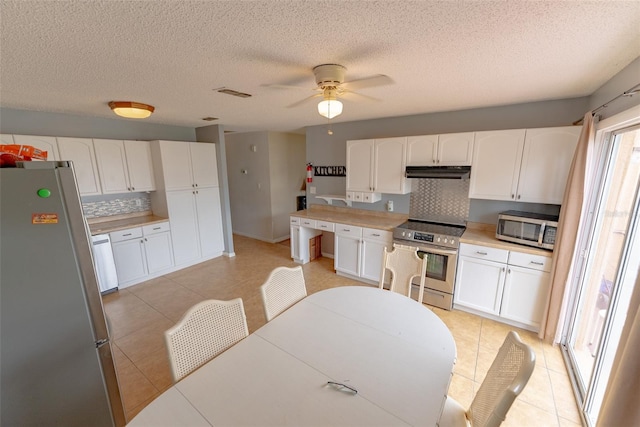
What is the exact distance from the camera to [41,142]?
2916mm

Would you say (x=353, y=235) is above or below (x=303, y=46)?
below

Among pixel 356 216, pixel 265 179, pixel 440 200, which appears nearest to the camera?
pixel 440 200

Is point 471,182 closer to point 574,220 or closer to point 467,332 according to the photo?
point 574,220

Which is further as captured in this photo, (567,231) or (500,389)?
(567,231)

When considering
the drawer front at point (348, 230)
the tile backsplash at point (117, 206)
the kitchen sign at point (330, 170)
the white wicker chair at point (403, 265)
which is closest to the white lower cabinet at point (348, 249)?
the drawer front at point (348, 230)

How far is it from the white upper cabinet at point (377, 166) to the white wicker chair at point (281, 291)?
1.99 m

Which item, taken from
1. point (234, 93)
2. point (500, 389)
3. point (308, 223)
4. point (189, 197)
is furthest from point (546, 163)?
point (189, 197)

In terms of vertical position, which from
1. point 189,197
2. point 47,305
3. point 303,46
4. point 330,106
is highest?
point 303,46

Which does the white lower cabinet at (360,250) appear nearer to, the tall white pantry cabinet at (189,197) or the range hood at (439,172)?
the range hood at (439,172)

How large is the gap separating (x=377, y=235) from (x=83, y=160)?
3863 mm

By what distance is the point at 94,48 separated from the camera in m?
1.40

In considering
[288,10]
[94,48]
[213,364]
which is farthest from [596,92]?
[94,48]

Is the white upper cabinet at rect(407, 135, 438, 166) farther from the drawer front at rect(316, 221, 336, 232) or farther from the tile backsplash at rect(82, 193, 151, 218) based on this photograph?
the tile backsplash at rect(82, 193, 151, 218)

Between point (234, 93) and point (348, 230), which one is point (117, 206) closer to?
point (234, 93)
